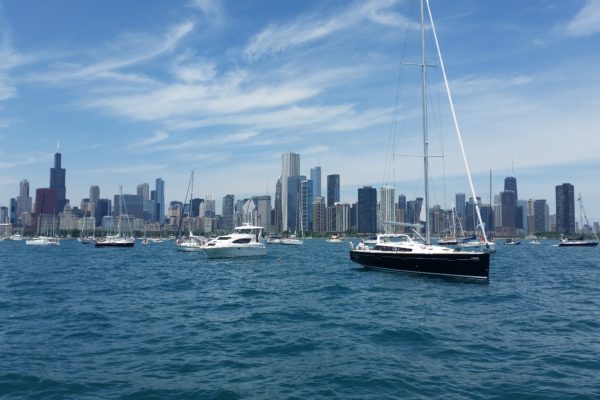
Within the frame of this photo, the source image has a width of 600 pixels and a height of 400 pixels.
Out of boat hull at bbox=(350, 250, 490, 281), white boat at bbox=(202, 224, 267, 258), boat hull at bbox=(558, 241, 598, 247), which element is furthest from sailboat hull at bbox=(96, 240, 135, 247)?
boat hull at bbox=(558, 241, 598, 247)

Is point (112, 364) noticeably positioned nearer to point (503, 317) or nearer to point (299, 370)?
point (299, 370)

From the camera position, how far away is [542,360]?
17094mm

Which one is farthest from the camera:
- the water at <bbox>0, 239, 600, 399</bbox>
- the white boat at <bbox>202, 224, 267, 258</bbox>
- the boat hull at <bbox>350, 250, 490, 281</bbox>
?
the white boat at <bbox>202, 224, 267, 258</bbox>

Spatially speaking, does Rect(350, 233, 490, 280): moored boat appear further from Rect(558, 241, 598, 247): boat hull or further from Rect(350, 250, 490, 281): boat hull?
Rect(558, 241, 598, 247): boat hull

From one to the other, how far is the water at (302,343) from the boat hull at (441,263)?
3.00m

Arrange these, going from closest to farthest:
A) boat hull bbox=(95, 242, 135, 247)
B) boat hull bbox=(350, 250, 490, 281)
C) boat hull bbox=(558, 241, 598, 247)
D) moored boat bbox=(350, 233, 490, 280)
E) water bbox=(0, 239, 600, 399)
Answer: water bbox=(0, 239, 600, 399)
boat hull bbox=(350, 250, 490, 281)
moored boat bbox=(350, 233, 490, 280)
boat hull bbox=(558, 241, 598, 247)
boat hull bbox=(95, 242, 135, 247)

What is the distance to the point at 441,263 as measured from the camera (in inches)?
1647

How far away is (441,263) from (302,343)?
83.9 ft

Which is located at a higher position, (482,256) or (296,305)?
(482,256)

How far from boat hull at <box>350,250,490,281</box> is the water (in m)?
3.00

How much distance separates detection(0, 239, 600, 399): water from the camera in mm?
14094

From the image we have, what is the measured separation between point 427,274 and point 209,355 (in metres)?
30.0

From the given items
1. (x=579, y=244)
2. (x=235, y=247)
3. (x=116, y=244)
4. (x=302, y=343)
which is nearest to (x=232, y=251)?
(x=235, y=247)

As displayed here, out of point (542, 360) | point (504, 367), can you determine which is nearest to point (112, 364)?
point (504, 367)
